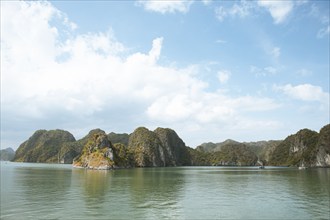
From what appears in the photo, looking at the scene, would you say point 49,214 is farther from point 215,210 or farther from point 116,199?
point 215,210

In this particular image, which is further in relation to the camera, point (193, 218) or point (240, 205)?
point (240, 205)

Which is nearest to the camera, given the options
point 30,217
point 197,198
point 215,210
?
point 30,217

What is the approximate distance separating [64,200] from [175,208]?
18.9m

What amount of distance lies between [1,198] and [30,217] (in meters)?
19.5

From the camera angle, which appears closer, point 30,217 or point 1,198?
point 30,217

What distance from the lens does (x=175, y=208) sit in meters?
44.9

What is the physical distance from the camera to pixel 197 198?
2216 inches

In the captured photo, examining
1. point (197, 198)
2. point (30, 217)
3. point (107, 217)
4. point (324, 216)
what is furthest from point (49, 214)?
point (324, 216)

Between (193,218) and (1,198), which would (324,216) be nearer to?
(193,218)

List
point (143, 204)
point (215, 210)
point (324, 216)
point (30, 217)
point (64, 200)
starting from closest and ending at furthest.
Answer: point (30, 217), point (324, 216), point (215, 210), point (143, 204), point (64, 200)

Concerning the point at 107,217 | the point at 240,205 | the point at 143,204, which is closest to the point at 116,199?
the point at 143,204

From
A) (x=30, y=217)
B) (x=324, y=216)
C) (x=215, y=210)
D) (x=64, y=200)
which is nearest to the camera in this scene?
(x=30, y=217)

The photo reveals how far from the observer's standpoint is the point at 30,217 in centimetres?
3666

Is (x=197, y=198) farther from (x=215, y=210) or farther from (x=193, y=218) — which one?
(x=193, y=218)
